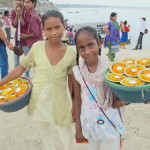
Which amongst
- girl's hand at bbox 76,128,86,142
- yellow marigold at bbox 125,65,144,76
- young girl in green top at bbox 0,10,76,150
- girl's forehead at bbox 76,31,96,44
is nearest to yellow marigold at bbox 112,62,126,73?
yellow marigold at bbox 125,65,144,76

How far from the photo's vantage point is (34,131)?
2.75 m

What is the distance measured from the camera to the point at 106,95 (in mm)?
1420

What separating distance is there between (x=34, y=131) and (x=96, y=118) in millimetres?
1569

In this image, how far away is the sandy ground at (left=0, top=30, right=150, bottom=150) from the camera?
2435 millimetres

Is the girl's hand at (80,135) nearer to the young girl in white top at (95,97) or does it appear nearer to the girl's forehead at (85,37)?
the young girl in white top at (95,97)

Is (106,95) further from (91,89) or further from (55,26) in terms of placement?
(55,26)

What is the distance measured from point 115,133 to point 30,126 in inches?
69.6

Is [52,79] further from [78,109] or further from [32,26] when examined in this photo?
[32,26]

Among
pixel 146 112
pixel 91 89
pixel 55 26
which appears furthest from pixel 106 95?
pixel 146 112

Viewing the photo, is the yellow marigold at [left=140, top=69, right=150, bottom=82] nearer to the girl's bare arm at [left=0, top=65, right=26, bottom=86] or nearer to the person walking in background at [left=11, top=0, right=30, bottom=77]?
the girl's bare arm at [left=0, top=65, right=26, bottom=86]

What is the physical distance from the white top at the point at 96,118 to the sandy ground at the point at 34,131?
1.01 metres

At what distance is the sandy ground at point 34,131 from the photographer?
244 centimetres

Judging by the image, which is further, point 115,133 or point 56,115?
point 56,115

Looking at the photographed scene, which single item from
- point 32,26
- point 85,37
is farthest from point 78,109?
point 32,26
